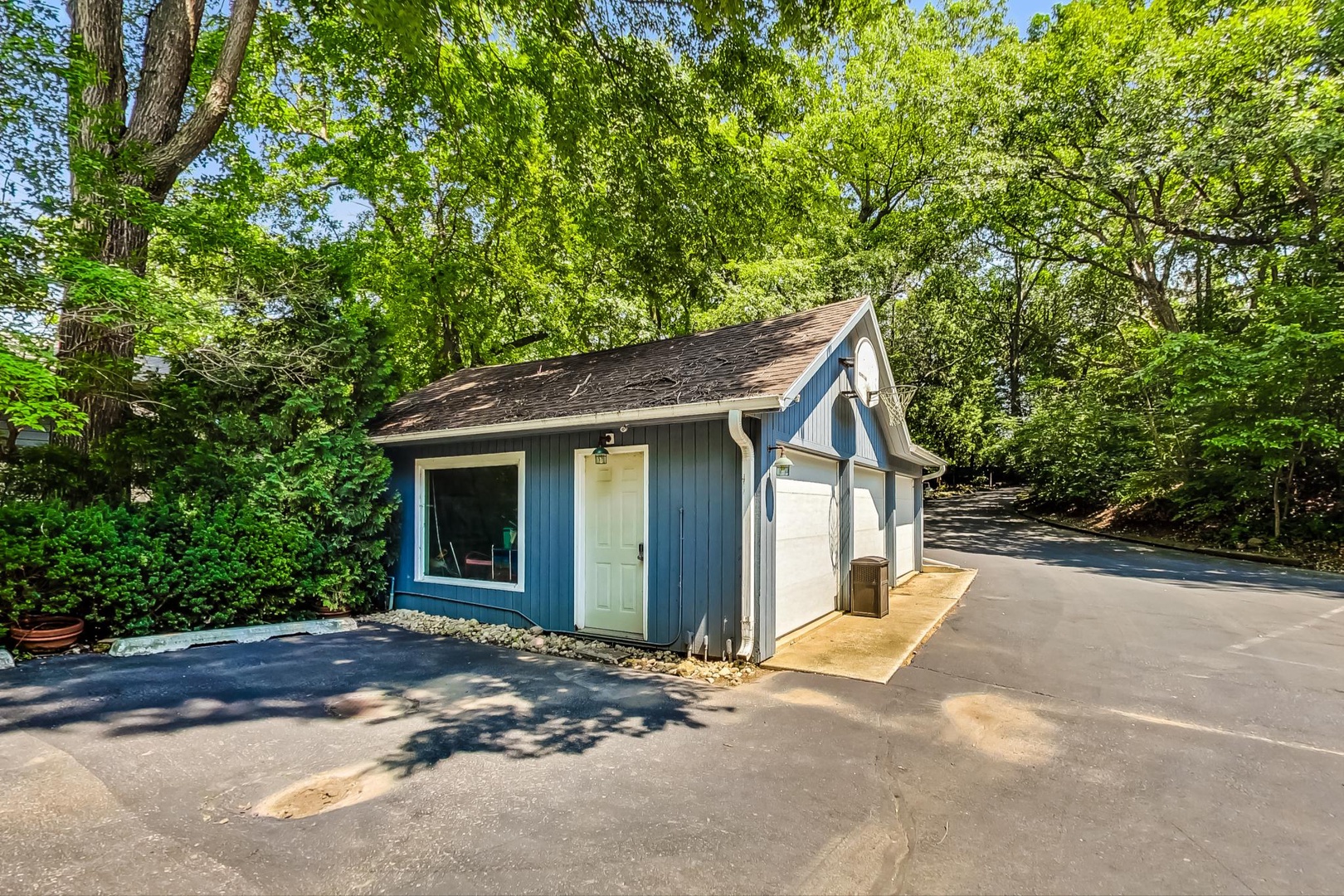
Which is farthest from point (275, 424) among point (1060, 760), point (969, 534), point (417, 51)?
point (969, 534)

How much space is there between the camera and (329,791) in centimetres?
328

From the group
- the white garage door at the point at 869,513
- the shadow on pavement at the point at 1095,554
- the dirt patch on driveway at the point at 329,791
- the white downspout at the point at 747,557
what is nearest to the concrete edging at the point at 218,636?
the dirt patch on driveway at the point at 329,791

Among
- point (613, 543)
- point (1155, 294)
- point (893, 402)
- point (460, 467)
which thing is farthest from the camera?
point (1155, 294)

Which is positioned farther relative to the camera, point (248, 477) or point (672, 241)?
point (672, 241)

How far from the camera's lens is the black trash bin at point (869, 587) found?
791cm

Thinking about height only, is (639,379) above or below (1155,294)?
below

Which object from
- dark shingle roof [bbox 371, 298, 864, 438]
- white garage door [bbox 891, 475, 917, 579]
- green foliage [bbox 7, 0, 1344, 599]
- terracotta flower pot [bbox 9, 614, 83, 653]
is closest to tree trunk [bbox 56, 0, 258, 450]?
green foliage [bbox 7, 0, 1344, 599]

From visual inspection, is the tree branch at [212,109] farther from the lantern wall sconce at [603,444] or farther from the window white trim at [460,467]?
the lantern wall sconce at [603,444]

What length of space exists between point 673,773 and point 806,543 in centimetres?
402

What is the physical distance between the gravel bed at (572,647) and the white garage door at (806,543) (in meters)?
0.88

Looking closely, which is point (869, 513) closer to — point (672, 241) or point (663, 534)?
point (663, 534)

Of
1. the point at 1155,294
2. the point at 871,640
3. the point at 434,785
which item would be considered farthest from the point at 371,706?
the point at 1155,294

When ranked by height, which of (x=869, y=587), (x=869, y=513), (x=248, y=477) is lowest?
(x=869, y=587)

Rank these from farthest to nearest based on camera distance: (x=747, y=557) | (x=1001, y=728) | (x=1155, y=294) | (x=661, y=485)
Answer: (x=1155, y=294) → (x=661, y=485) → (x=747, y=557) → (x=1001, y=728)
